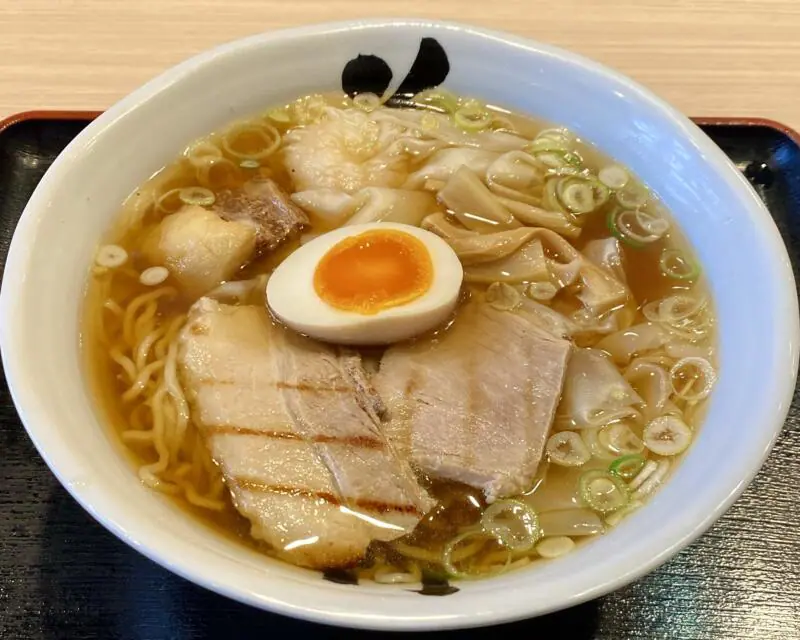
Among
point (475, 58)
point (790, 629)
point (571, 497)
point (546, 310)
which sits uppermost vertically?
point (475, 58)

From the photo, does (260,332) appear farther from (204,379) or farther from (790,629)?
(790,629)

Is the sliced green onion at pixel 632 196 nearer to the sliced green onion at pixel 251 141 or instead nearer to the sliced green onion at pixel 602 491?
the sliced green onion at pixel 602 491

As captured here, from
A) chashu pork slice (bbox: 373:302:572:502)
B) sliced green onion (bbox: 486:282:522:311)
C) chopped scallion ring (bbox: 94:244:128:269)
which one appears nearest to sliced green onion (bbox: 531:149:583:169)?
sliced green onion (bbox: 486:282:522:311)

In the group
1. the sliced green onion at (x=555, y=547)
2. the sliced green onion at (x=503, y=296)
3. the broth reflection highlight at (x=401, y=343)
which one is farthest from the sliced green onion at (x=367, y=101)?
the sliced green onion at (x=555, y=547)

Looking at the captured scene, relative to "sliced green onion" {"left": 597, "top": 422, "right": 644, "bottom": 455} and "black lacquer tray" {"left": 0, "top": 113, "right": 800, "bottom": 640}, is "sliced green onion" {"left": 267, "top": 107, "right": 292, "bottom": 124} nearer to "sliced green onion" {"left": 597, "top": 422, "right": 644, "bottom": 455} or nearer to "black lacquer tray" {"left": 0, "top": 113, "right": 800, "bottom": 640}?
"black lacquer tray" {"left": 0, "top": 113, "right": 800, "bottom": 640}

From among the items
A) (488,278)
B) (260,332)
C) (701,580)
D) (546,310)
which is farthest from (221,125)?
(701,580)

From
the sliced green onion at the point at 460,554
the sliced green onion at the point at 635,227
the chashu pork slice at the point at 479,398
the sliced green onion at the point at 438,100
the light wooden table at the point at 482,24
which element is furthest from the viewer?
the light wooden table at the point at 482,24

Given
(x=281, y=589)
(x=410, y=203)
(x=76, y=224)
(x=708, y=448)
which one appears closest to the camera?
(x=281, y=589)
